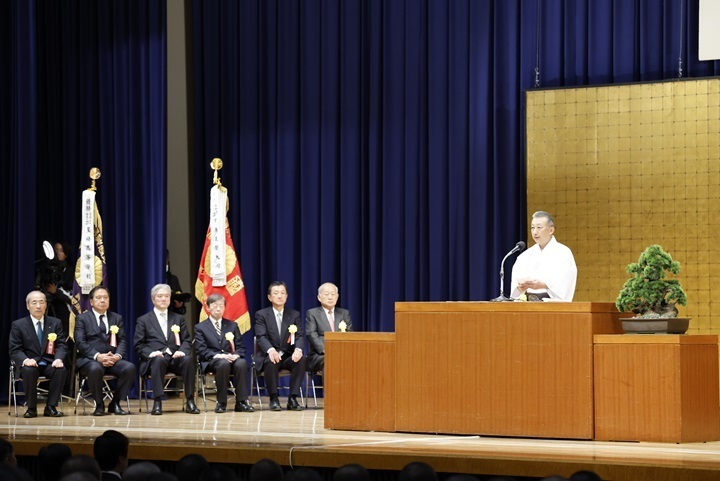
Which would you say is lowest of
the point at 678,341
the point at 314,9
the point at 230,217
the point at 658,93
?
the point at 678,341

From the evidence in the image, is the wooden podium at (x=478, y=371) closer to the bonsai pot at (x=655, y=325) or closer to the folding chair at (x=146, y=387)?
the bonsai pot at (x=655, y=325)

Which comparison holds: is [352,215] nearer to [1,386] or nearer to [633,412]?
[1,386]

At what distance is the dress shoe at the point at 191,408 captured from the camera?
28.2 feet

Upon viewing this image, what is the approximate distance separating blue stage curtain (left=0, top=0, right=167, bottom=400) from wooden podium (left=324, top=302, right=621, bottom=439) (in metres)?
4.31

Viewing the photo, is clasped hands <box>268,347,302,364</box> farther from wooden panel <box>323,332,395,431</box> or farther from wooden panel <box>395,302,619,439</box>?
wooden panel <box>395,302,619,439</box>

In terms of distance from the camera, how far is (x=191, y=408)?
28.3 feet

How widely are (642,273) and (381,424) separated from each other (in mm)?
1725

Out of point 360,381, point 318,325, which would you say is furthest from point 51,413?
point 360,381

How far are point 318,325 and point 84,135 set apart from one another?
3.58 meters

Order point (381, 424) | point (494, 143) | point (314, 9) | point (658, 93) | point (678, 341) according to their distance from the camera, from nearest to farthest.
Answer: point (678, 341), point (381, 424), point (658, 93), point (494, 143), point (314, 9)

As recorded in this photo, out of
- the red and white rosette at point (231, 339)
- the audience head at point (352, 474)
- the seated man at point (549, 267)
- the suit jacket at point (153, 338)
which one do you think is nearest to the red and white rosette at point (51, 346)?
the suit jacket at point (153, 338)

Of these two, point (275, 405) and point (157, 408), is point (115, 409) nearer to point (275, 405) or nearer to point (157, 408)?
point (157, 408)

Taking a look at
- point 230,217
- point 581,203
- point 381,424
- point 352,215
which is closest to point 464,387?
point 381,424

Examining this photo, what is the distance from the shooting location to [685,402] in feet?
20.1
